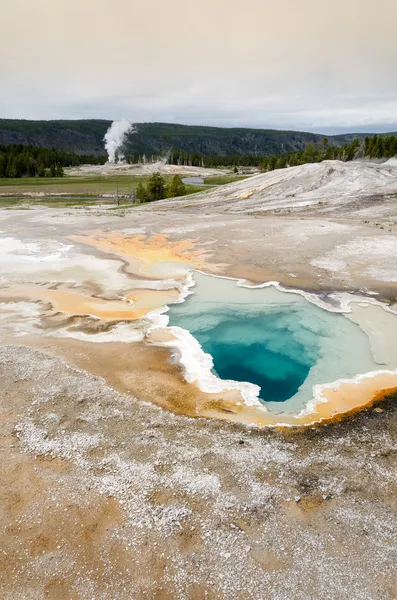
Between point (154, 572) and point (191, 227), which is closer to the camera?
point (154, 572)

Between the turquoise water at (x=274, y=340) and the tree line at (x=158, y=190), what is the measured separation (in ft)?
158

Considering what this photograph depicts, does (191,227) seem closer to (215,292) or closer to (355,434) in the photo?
(215,292)

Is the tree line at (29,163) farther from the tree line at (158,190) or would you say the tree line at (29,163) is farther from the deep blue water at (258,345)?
the deep blue water at (258,345)

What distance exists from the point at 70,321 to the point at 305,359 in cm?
951

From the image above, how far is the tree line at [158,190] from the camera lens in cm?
6394

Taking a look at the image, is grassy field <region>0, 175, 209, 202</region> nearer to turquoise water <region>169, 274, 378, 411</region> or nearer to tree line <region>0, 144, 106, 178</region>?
tree line <region>0, 144, 106, 178</region>

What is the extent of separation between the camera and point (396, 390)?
11273mm

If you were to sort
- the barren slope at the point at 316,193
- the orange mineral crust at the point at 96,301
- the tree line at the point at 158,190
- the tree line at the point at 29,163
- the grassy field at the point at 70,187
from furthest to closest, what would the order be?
the tree line at the point at 29,163
the grassy field at the point at 70,187
the tree line at the point at 158,190
the barren slope at the point at 316,193
the orange mineral crust at the point at 96,301

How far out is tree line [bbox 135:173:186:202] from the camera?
6394 cm

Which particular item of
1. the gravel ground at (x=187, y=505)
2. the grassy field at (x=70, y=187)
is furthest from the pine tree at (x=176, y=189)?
the gravel ground at (x=187, y=505)

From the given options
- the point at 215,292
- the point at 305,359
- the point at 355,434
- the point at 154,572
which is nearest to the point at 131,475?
the point at 154,572

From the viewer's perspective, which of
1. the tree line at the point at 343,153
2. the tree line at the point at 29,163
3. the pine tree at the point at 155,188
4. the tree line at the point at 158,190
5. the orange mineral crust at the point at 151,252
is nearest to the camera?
the orange mineral crust at the point at 151,252

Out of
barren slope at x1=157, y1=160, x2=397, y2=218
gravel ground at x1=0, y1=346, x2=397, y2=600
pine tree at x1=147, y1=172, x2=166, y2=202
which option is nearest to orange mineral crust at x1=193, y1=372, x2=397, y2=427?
gravel ground at x1=0, y1=346, x2=397, y2=600

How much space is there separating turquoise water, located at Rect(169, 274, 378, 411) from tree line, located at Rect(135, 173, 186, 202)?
48280 millimetres
